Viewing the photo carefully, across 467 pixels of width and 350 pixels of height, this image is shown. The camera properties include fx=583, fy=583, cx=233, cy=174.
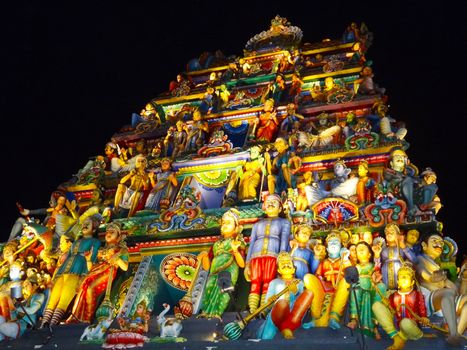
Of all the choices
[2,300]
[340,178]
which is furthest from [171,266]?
[340,178]

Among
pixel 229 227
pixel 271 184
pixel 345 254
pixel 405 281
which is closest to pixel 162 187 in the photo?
pixel 271 184

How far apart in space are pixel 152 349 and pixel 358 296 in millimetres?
3794

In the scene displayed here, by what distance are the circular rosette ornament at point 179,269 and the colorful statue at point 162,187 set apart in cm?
206

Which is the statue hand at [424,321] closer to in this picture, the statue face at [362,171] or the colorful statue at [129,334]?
the colorful statue at [129,334]

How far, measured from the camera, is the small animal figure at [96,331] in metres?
11.3

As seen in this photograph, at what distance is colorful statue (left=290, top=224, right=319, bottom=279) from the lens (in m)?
11.9

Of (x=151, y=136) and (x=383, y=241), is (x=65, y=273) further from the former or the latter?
(x=151, y=136)

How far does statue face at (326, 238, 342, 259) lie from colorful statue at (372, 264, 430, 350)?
5.14ft

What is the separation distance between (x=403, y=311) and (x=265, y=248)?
332 centimetres

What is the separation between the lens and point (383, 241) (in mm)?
12242

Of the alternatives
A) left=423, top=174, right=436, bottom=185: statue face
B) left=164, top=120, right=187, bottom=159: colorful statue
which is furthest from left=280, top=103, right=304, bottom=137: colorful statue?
left=423, top=174, right=436, bottom=185: statue face

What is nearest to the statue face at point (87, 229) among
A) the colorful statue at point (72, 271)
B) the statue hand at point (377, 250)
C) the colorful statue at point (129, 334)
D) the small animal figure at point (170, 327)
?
the colorful statue at point (72, 271)

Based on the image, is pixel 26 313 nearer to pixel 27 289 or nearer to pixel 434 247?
pixel 27 289

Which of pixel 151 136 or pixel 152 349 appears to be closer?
pixel 152 349
